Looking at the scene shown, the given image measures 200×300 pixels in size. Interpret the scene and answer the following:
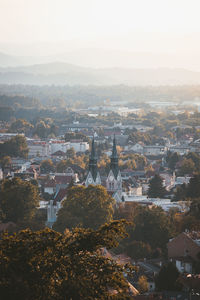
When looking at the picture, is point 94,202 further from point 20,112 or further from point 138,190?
point 20,112

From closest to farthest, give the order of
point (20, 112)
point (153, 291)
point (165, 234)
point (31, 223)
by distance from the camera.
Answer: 1. point (153, 291)
2. point (165, 234)
3. point (31, 223)
4. point (20, 112)

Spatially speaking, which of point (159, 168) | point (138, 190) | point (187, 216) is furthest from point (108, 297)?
point (159, 168)

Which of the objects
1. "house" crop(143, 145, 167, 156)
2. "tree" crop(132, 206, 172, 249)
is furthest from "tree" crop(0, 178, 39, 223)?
"house" crop(143, 145, 167, 156)

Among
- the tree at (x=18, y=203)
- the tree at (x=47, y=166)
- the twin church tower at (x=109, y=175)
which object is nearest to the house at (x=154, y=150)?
the tree at (x=47, y=166)

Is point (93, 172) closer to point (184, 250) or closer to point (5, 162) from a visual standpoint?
point (184, 250)

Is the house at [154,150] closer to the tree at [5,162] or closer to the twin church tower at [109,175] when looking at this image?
the tree at [5,162]

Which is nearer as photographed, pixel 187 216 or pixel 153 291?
pixel 153 291
